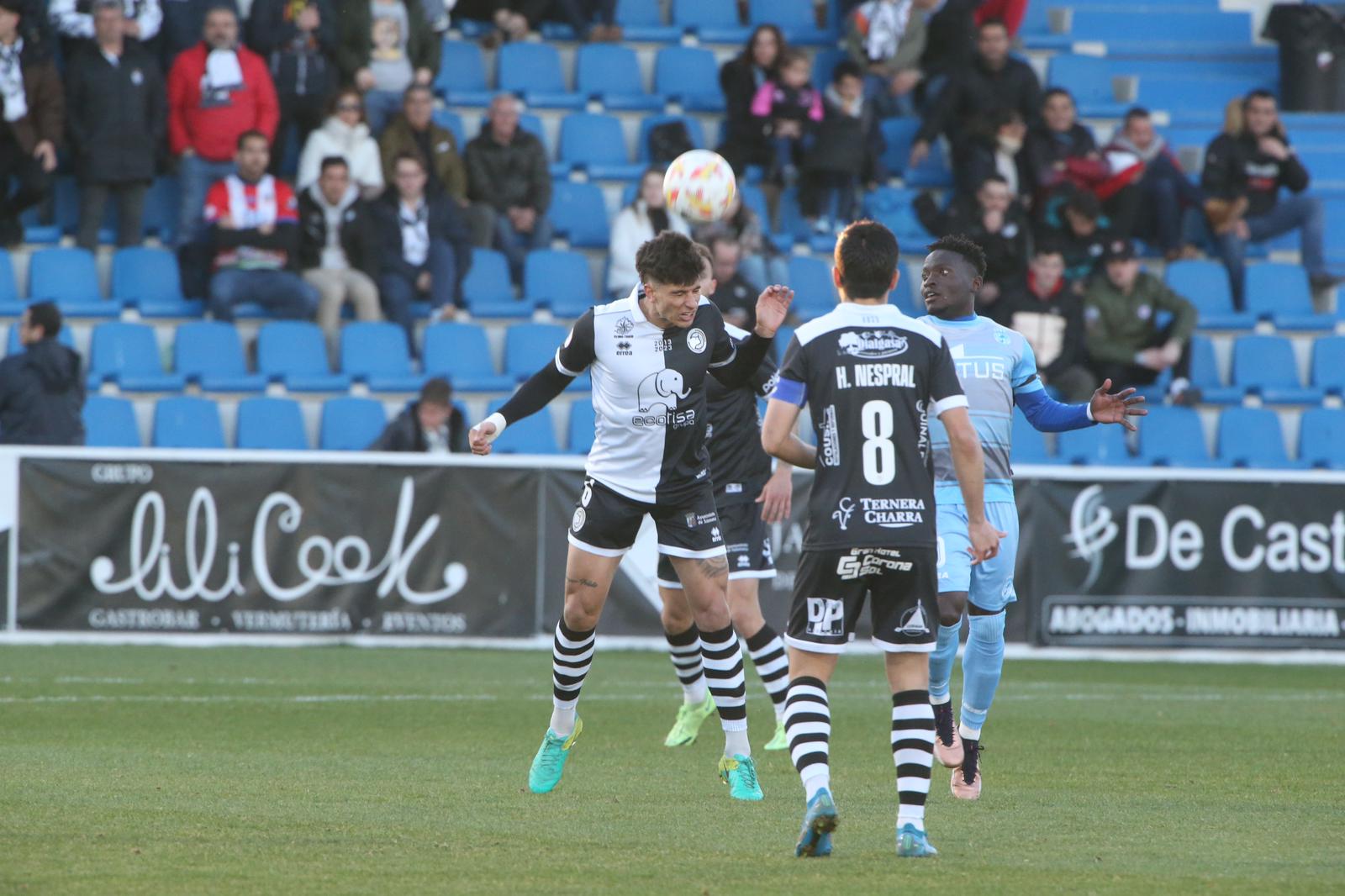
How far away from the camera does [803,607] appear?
6.50m

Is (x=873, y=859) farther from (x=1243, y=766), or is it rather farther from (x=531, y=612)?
(x=531, y=612)

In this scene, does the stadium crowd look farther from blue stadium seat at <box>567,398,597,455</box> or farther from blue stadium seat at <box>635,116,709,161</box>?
blue stadium seat at <box>567,398,597,455</box>

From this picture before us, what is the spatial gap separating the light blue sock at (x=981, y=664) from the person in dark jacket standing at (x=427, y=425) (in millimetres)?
8490

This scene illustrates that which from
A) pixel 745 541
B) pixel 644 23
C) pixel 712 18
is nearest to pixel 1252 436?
pixel 712 18

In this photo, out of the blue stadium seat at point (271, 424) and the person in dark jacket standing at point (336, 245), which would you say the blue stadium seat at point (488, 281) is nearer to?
the person in dark jacket standing at point (336, 245)

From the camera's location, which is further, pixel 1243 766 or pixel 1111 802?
pixel 1243 766

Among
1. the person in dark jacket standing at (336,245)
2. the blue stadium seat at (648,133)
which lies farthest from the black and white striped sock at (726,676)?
the blue stadium seat at (648,133)

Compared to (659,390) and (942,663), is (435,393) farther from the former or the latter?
(659,390)

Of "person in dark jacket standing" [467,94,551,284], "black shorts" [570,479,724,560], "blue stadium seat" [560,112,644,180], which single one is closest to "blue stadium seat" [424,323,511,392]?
"person in dark jacket standing" [467,94,551,284]

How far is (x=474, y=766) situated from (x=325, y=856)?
2704 mm

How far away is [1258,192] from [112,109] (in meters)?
12.2

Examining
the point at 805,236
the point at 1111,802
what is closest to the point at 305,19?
the point at 805,236

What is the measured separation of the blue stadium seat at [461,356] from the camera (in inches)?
719

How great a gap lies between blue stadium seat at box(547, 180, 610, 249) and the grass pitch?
722 cm
